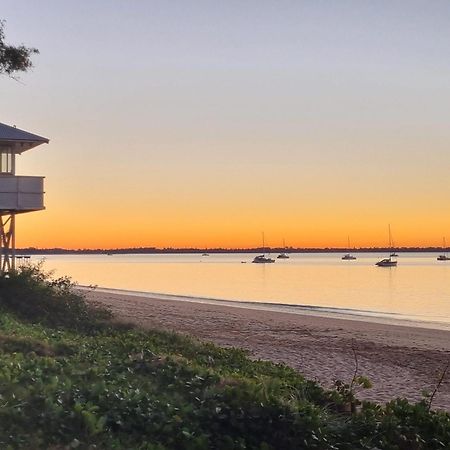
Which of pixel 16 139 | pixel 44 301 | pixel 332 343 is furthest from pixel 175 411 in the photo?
pixel 16 139

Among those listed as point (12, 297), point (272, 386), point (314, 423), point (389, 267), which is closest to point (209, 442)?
point (314, 423)

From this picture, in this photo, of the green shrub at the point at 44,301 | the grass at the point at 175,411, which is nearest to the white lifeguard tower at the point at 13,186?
the green shrub at the point at 44,301

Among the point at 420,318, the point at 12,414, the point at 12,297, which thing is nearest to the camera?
the point at 12,414

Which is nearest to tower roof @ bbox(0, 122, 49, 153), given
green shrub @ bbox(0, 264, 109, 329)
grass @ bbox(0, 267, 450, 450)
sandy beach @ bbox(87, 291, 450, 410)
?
green shrub @ bbox(0, 264, 109, 329)

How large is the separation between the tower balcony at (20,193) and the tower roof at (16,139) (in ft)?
4.41

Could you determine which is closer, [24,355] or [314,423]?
[314,423]

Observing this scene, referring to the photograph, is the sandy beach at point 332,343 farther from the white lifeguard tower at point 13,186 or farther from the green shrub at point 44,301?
the white lifeguard tower at point 13,186

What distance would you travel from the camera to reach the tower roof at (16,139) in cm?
2441

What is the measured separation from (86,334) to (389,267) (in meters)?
142

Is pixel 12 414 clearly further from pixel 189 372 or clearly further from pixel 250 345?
pixel 250 345

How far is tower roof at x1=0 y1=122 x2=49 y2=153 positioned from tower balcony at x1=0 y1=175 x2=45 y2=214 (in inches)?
52.9

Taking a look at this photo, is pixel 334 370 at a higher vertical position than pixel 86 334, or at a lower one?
lower

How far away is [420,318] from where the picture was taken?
131 feet

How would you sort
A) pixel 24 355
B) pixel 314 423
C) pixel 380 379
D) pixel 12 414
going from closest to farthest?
pixel 12 414
pixel 314 423
pixel 24 355
pixel 380 379
